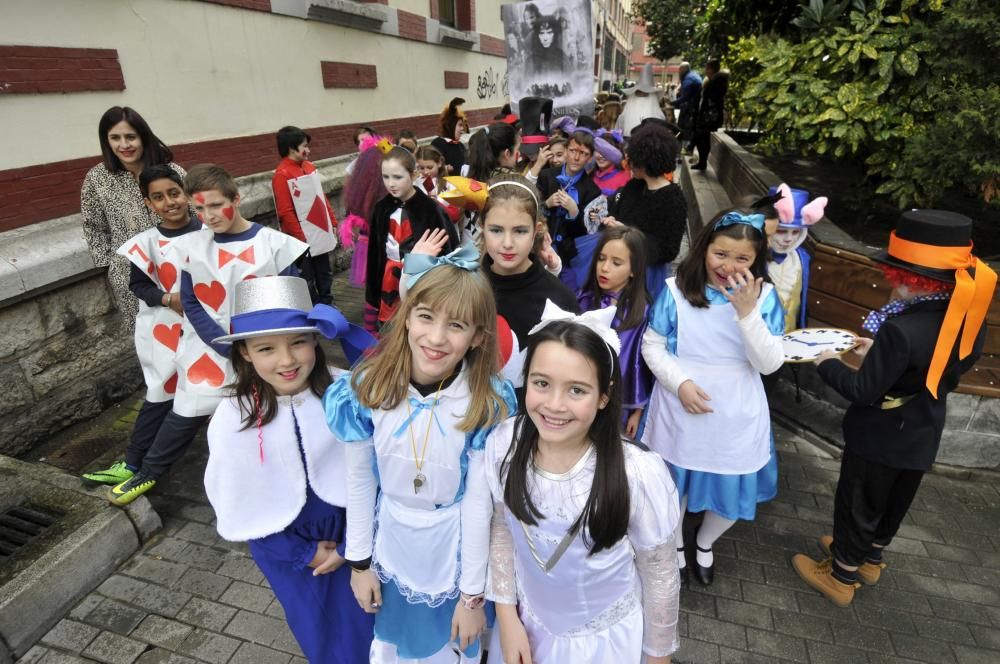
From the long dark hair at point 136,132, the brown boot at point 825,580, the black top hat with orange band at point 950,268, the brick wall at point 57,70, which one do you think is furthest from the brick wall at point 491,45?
the brown boot at point 825,580

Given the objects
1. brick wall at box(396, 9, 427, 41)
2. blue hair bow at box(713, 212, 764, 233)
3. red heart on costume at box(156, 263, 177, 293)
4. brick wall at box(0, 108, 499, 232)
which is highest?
brick wall at box(396, 9, 427, 41)

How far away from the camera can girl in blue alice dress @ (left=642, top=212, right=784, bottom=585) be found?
7.30 ft

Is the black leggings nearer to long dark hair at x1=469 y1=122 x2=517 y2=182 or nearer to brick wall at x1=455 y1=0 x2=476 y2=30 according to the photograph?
long dark hair at x1=469 y1=122 x2=517 y2=182

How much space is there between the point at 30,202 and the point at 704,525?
4.61m

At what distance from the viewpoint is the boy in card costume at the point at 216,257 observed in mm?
2744

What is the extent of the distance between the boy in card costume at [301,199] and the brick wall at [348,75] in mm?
2247

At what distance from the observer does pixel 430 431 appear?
169 centimetres

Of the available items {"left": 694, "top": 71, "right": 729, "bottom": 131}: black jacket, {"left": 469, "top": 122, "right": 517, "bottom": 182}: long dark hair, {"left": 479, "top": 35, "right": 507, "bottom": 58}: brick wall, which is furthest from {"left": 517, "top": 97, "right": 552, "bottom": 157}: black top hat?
{"left": 479, "top": 35, "right": 507, "bottom": 58}: brick wall

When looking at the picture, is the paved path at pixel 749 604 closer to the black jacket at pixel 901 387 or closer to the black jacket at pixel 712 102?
the black jacket at pixel 901 387

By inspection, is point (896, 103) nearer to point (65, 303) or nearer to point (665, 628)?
point (665, 628)

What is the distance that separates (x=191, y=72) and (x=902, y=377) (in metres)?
5.70

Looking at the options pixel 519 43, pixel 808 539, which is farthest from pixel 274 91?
pixel 808 539

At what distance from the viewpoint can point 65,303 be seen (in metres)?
3.80

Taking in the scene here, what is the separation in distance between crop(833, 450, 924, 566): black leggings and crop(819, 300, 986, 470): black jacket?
0.10 meters
